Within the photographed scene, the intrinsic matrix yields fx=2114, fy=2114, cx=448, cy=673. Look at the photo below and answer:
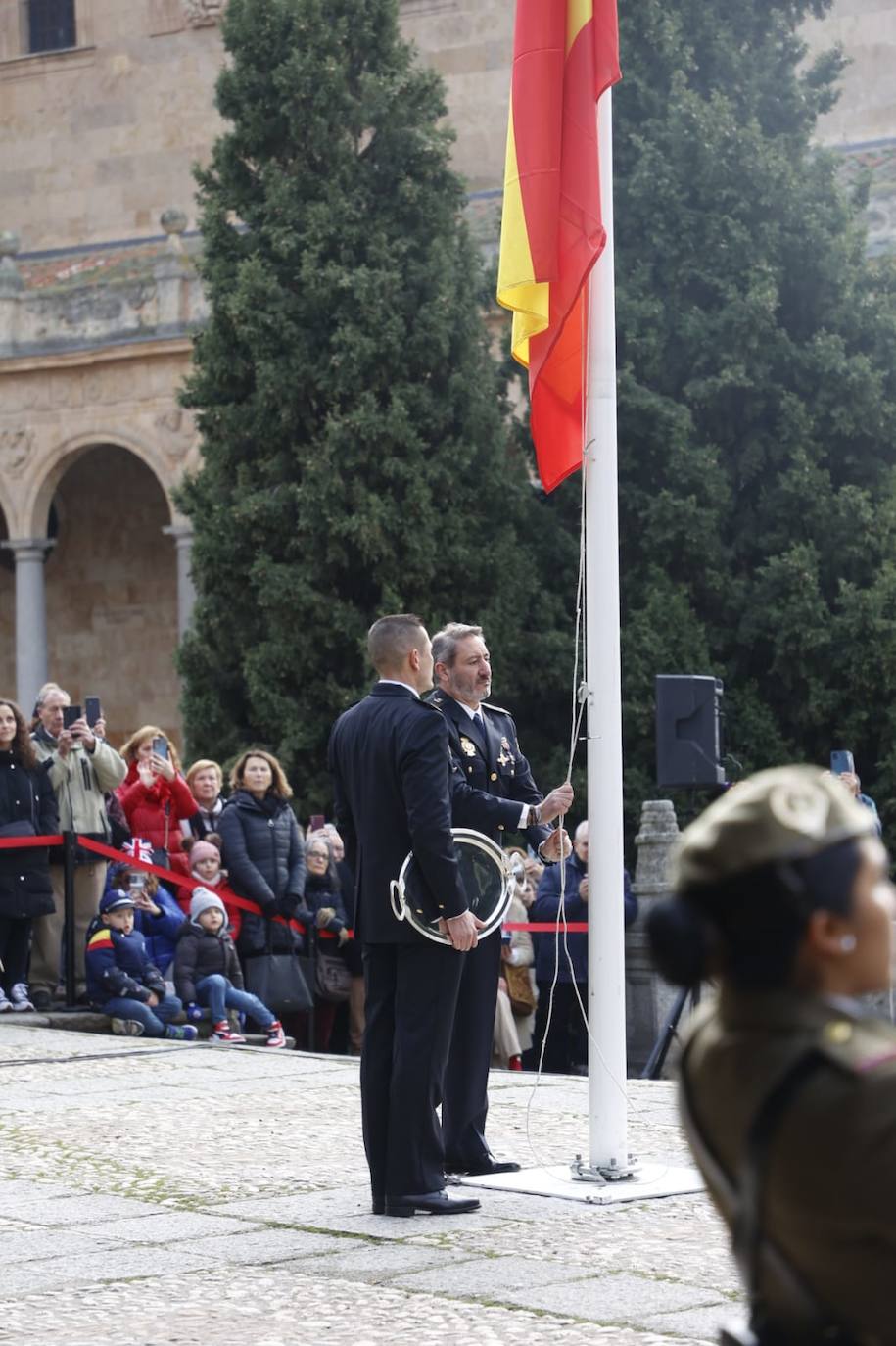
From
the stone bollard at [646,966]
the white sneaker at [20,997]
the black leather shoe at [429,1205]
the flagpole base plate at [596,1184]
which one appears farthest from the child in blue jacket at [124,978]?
the black leather shoe at [429,1205]

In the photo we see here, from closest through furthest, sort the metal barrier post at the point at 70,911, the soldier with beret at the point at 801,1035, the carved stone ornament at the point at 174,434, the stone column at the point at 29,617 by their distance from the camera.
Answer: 1. the soldier with beret at the point at 801,1035
2. the metal barrier post at the point at 70,911
3. the carved stone ornament at the point at 174,434
4. the stone column at the point at 29,617

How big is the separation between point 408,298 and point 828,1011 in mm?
18535

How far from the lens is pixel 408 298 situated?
20422mm

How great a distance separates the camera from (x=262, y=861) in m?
12.8

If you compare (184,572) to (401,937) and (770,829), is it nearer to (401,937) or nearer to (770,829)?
(401,937)

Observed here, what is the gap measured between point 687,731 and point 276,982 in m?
3.13

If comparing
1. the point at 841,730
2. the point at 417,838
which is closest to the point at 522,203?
the point at 417,838

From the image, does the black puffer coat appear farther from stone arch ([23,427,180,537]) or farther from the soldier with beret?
stone arch ([23,427,180,537])

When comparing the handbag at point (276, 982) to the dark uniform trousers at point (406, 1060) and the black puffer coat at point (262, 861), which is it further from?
the dark uniform trousers at point (406, 1060)

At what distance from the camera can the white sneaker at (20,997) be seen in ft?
40.9

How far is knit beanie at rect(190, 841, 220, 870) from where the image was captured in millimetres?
12641

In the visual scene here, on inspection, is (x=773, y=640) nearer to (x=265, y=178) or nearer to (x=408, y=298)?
(x=408, y=298)

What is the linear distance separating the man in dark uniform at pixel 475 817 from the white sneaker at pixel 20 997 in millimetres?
5667

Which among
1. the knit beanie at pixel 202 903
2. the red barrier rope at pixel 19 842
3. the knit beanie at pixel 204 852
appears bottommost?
the knit beanie at pixel 202 903
